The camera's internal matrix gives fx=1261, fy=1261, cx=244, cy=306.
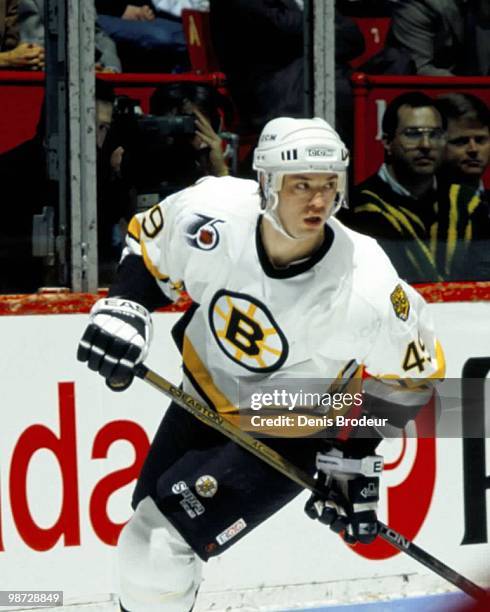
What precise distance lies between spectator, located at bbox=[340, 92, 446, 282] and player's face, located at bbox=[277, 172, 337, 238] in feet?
2.35

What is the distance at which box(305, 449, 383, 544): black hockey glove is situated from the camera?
3072 millimetres

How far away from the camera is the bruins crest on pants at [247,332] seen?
9.78ft

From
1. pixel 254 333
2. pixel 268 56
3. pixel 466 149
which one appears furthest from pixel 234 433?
pixel 466 149

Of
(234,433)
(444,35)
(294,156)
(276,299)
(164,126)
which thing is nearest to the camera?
(294,156)

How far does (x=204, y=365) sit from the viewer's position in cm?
315

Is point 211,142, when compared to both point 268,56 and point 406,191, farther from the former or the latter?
point 406,191

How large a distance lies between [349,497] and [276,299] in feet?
1.75

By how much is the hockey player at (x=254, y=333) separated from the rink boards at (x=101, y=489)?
1.17 ft

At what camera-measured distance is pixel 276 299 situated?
2.96 m

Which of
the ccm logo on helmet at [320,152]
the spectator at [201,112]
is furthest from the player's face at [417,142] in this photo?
the ccm logo on helmet at [320,152]

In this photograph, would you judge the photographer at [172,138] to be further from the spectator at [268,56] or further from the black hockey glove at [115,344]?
the black hockey glove at [115,344]

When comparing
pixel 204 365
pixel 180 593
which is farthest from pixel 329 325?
pixel 180 593

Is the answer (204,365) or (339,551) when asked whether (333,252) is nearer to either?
(204,365)

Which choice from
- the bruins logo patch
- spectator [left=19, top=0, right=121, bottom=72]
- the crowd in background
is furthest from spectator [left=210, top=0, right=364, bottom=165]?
the bruins logo patch
